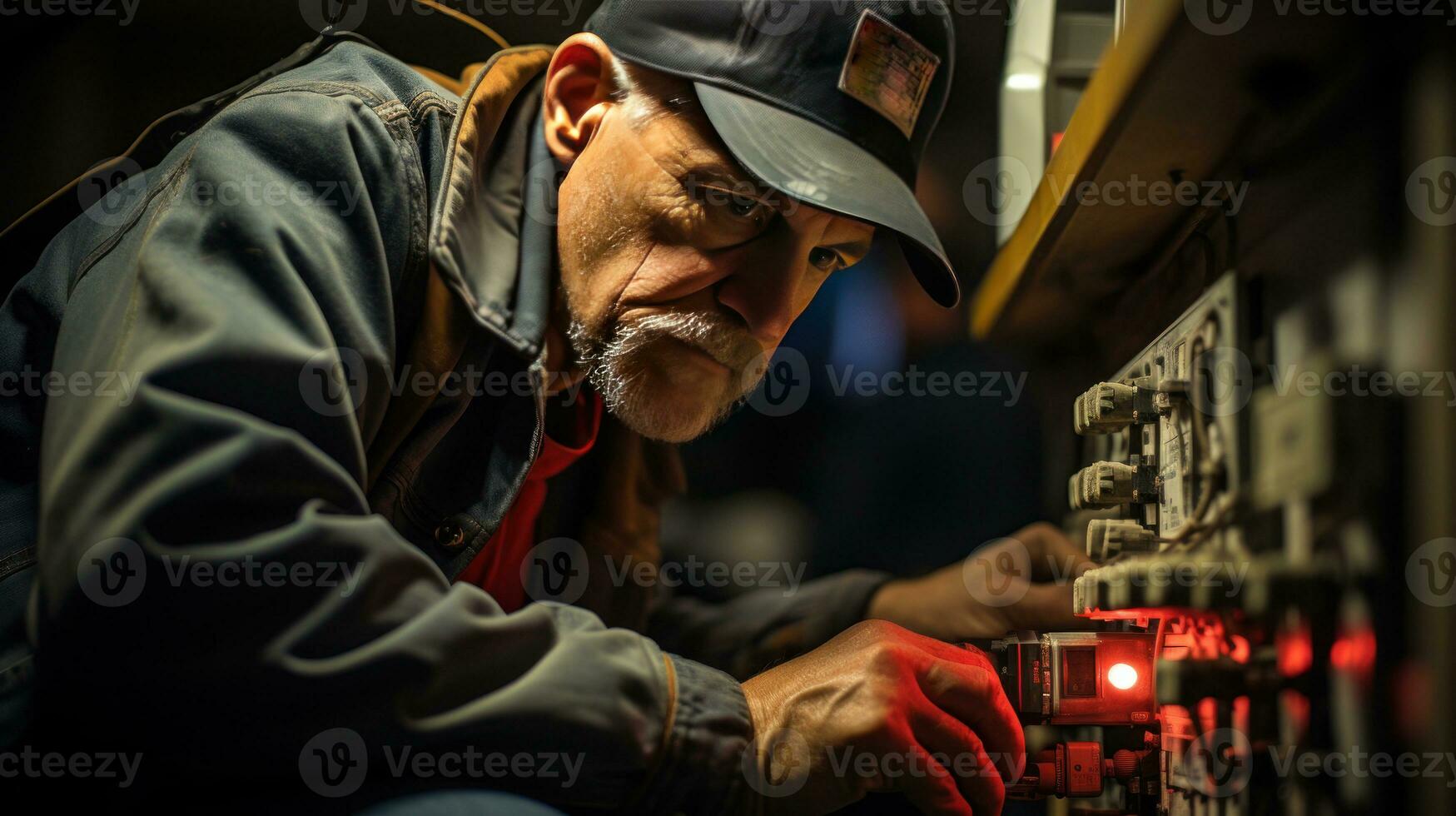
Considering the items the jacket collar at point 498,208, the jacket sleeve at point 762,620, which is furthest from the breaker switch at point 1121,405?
the jacket collar at point 498,208

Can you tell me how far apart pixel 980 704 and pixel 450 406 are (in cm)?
56

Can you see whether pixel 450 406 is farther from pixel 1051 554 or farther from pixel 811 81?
pixel 1051 554

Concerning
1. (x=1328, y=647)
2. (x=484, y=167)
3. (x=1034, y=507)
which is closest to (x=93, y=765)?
(x=484, y=167)

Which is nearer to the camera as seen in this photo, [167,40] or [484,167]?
[484,167]

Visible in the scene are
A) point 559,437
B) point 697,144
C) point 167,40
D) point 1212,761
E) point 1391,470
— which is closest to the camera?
point 1391,470

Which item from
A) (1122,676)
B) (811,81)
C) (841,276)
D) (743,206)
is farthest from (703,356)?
(1122,676)

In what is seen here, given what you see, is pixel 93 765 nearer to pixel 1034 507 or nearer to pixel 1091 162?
pixel 1091 162

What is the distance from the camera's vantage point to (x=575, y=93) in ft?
3.45

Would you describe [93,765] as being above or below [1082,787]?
above

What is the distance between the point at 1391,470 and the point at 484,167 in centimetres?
83

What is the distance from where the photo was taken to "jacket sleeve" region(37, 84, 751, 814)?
2.06 feet

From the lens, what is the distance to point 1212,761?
0.85 metres

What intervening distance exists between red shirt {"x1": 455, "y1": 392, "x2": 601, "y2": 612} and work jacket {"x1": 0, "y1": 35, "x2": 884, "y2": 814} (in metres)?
0.21

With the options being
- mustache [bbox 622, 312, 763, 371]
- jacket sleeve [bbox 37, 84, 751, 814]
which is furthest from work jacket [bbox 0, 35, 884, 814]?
mustache [bbox 622, 312, 763, 371]
